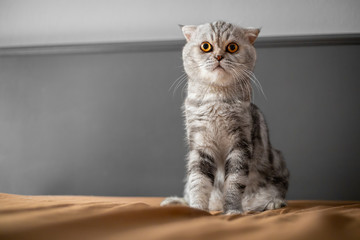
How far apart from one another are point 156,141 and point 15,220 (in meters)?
1.58

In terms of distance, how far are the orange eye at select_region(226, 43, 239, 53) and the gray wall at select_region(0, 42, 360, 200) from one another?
84 centimetres

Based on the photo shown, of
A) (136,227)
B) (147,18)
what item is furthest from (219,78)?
(147,18)

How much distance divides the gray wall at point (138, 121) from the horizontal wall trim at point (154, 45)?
0.04 m

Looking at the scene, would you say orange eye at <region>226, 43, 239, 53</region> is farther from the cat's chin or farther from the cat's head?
the cat's chin

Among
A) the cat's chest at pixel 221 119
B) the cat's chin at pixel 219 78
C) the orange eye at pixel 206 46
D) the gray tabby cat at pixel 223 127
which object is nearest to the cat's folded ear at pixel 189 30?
the gray tabby cat at pixel 223 127

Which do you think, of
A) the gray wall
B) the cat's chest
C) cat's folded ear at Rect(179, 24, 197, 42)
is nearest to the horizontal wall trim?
the gray wall

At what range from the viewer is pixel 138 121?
2.11 meters

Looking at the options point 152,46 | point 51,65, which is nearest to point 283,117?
point 152,46

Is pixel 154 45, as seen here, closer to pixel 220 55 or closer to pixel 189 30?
pixel 189 30

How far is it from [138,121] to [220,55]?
3.51ft

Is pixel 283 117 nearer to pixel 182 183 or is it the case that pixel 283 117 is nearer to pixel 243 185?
pixel 182 183

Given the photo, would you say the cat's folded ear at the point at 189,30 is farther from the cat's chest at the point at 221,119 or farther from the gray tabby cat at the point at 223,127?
the cat's chest at the point at 221,119

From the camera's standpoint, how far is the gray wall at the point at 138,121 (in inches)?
76.2

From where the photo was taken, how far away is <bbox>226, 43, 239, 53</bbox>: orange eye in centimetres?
124
